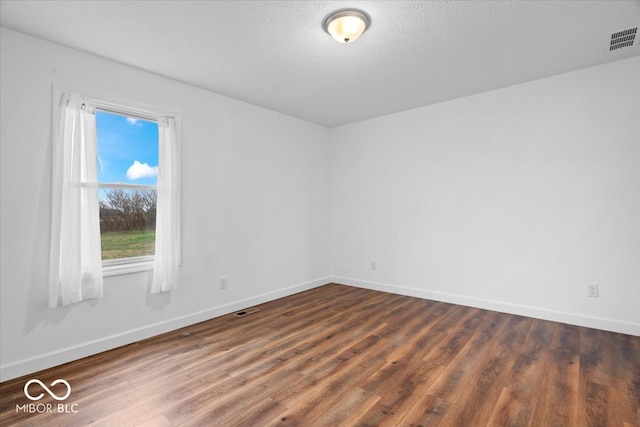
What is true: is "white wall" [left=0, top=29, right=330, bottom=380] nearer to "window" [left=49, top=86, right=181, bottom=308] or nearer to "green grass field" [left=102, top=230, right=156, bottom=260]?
"window" [left=49, top=86, right=181, bottom=308]

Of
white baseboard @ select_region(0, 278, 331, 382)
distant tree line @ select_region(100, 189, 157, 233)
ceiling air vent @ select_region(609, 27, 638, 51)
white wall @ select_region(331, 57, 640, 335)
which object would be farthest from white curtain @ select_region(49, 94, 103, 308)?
ceiling air vent @ select_region(609, 27, 638, 51)

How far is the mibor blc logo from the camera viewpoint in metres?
1.87

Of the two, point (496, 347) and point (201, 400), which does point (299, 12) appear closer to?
point (201, 400)

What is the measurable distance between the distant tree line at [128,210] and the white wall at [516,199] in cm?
304

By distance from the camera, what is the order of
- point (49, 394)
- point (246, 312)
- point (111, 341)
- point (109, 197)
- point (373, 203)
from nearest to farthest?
1. point (49, 394)
2. point (111, 341)
3. point (109, 197)
4. point (246, 312)
5. point (373, 203)

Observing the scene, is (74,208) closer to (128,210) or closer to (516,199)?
(128,210)

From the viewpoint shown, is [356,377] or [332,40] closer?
[356,377]

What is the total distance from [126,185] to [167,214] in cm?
47

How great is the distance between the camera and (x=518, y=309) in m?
3.47

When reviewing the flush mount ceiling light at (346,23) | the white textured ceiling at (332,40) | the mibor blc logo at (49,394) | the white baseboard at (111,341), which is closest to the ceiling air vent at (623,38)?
the white textured ceiling at (332,40)

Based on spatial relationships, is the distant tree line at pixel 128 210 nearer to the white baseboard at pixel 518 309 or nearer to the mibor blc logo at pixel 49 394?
the mibor blc logo at pixel 49 394

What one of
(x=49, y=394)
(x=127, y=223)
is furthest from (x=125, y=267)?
(x=49, y=394)

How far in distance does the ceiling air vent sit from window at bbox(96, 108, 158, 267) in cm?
435

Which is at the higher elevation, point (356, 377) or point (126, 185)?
point (126, 185)
